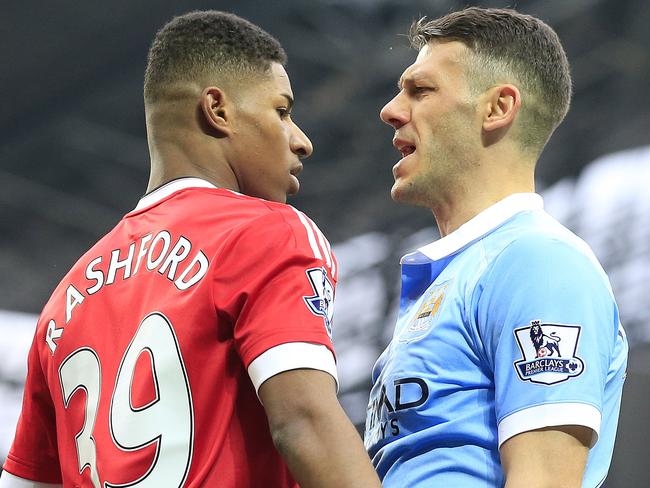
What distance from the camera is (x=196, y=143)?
5.91ft

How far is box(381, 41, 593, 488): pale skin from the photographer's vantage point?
1877 millimetres

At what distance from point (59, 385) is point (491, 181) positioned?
84cm

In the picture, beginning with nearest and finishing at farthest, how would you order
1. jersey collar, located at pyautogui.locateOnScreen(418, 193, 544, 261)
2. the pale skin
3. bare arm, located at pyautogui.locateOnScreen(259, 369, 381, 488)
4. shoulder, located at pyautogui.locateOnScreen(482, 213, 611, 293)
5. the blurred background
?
1. bare arm, located at pyautogui.locateOnScreen(259, 369, 381, 488)
2. shoulder, located at pyautogui.locateOnScreen(482, 213, 611, 293)
3. jersey collar, located at pyautogui.locateOnScreen(418, 193, 544, 261)
4. the pale skin
5. the blurred background

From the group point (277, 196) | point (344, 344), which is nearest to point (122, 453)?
point (277, 196)

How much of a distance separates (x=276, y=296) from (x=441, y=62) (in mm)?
684

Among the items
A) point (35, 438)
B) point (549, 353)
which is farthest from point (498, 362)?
point (35, 438)

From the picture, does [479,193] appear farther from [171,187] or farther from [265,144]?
[171,187]

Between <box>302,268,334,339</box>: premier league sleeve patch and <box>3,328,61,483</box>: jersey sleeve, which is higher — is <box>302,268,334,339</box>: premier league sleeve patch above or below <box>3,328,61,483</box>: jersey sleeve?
above

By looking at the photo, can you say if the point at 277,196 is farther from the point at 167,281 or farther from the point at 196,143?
the point at 167,281

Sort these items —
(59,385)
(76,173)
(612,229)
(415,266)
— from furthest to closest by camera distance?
(76,173) < (612,229) < (415,266) < (59,385)

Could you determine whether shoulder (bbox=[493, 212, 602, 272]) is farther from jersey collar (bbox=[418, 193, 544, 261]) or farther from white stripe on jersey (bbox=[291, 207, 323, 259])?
white stripe on jersey (bbox=[291, 207, 323, 259])

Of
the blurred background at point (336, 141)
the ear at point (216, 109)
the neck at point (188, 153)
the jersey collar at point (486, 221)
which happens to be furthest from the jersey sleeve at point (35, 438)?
the blurred background at point (336, 141)

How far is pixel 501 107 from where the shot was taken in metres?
1.88

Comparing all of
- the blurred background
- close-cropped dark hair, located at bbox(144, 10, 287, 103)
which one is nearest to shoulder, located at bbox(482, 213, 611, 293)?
close-cropped dark hair, located at bbox(144, 10, 287, 103)
